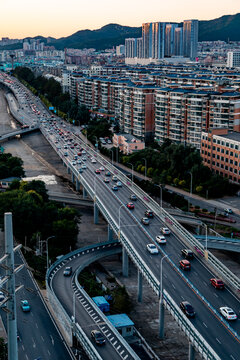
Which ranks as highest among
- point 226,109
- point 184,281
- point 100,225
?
point 226,109

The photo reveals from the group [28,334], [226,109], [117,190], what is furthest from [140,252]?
[226,109]

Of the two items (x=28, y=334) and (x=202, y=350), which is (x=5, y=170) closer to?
(x=28, y=334)

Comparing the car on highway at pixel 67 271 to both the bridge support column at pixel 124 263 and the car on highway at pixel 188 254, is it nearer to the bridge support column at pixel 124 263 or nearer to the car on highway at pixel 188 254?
the bridge support column at pixel 124 263

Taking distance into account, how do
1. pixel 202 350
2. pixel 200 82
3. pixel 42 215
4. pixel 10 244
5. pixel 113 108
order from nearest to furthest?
1. pixel 10 244
2. pixel 202 350
3. pixel 42 215
4. pixel 200 82
5. pixel 113 108

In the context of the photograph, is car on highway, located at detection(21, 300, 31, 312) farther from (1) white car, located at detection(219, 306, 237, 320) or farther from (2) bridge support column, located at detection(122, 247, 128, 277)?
(1) white car, located at detection(219, 306, 237, 320)

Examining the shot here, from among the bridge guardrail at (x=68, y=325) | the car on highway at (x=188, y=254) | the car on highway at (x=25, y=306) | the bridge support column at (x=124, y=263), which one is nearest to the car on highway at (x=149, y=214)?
the bridge support column at (x=124, y=263)

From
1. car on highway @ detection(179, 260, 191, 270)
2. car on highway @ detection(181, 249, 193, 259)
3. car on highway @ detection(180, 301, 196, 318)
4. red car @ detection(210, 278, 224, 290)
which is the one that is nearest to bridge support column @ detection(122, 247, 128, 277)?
car on highway @ detection(181, 249, 193, 259)
